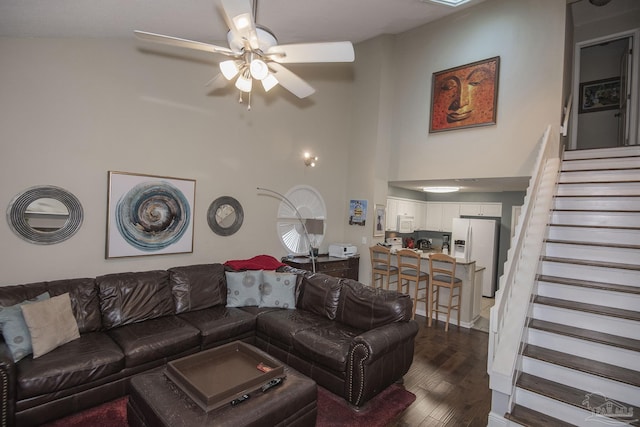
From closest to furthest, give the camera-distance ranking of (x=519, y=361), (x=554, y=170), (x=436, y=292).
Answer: (x=519, y=361) → (x=554, y=170) → (x=436, y=292)

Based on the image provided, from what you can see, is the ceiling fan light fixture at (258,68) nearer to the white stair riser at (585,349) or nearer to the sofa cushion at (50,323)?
the sofa cushion at (50,323)

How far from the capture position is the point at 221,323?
118 inches

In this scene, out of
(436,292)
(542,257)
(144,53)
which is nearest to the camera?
(542,257)

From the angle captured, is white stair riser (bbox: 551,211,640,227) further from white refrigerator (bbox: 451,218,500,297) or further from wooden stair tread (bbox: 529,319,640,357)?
white refrigerator (bbox: 451,218,500,297)

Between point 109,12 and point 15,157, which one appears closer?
point 109,12

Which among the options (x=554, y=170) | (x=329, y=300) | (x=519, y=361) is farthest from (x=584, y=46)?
(x=329, y=300)

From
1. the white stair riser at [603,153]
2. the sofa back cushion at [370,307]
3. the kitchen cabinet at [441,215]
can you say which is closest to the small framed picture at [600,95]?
the white stair riser at [603,153]

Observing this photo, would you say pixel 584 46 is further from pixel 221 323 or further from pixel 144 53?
pixel 221 323

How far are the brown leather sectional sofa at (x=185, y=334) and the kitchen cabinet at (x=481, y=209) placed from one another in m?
4.62

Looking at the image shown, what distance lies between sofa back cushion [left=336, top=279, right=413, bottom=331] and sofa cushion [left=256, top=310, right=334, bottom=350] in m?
0.23

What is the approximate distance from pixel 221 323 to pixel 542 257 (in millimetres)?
3246

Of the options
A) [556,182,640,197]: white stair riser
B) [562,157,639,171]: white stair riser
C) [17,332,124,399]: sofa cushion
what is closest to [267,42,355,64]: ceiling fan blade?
[17,332,124,399]: sofa cushion

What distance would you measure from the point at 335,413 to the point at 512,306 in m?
1.63

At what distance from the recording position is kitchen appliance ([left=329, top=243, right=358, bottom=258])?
5.06m
